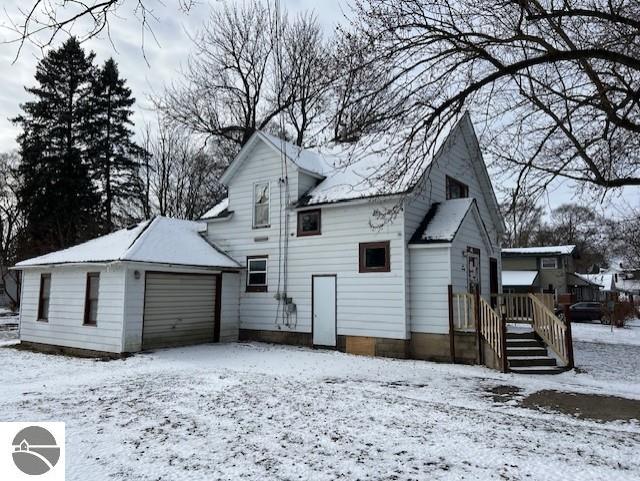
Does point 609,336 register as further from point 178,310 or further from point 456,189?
point 178,310

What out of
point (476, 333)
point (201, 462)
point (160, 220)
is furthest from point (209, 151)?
point (201, 462)

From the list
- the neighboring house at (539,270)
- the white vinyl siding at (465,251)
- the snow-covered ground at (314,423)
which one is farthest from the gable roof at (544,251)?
the snow-covered ground at (314,423)

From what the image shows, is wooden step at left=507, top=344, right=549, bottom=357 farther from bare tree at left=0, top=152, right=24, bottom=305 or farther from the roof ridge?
bare tree at left=0, top=152, right=24, bottom=305

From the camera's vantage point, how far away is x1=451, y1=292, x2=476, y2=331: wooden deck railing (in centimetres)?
1239

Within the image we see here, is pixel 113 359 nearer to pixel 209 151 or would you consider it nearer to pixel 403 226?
pixel 403 226

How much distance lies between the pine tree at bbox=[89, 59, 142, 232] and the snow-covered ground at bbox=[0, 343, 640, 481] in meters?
21.8

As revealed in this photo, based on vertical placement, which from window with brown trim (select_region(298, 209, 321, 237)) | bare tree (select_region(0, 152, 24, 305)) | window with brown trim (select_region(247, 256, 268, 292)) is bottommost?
window with brown trim (select_region(247, 256, 268, 292))

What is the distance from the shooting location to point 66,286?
587 inches

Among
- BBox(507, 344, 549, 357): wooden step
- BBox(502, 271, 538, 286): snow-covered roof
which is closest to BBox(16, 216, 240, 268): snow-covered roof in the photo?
BBox(507, 344, 549, 357): wooden step

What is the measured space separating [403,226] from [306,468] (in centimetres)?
907

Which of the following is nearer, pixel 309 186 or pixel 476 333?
pixel 476 333

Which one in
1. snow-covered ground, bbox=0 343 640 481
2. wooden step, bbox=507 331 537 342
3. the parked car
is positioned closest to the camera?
snow-covered ground, bbox=0 343 640 481

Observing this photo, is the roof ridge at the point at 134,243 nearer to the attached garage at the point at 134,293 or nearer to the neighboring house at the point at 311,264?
the attached garage at the point at 134,293

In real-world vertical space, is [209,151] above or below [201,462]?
above
